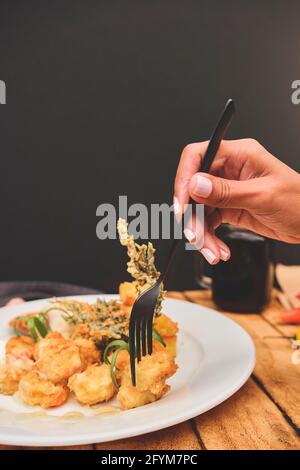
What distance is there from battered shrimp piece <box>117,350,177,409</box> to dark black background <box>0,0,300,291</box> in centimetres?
141

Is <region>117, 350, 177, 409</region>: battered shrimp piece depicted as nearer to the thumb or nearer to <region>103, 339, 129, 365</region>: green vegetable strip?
<region>103, 339, 129, 365</region>: green vegetable strip

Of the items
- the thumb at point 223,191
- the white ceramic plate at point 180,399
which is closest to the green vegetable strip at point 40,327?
the white ceramic plate at point 180,399

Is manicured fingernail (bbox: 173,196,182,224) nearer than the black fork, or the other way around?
the black fork

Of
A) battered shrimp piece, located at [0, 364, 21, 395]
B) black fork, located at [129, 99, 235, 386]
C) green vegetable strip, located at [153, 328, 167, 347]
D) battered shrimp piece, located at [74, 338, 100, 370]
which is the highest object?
black fork, located at [129, 99, 235, 386]

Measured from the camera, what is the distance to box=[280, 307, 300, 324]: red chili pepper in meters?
1.46

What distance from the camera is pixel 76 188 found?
2.27 metres

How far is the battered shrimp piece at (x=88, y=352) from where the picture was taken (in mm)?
1067

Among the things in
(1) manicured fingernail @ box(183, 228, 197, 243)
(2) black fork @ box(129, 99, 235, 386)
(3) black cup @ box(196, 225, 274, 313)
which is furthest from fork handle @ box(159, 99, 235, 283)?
(3) black cup @ box(196, 225, 274, 313)

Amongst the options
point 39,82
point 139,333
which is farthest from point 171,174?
point 139,333

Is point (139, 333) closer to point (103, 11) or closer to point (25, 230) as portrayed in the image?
point (25, 230)

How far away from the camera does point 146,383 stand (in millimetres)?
928

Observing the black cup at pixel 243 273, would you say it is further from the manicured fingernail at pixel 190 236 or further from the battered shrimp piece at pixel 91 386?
the battered shrimp piece at pixel 91 386

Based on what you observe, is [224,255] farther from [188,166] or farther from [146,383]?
[146,383]

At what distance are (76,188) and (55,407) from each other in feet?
4.63
